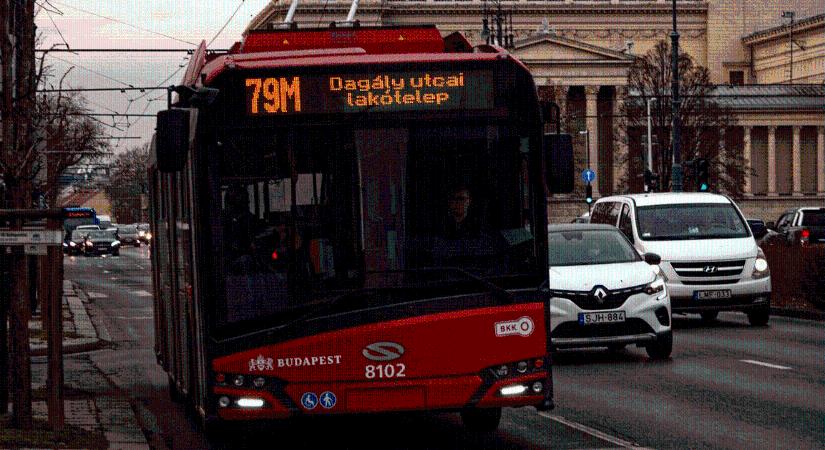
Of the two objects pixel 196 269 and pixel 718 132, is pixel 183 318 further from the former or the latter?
pixel 718 132

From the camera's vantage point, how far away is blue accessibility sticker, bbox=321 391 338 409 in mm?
10195

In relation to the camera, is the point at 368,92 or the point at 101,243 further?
the point at 101,243

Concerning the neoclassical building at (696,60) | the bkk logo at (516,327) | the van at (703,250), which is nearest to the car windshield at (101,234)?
the neoclassical building at (696,60)

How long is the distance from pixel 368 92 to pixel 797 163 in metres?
105

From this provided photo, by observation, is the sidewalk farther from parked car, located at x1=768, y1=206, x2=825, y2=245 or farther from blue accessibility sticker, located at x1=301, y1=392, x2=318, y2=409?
parked car, located at x1=768, y1=206, x2=825, y2=245

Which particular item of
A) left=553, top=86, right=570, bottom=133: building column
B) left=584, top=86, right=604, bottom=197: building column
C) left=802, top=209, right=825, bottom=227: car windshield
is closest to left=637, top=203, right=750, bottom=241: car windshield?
left=802, top=209, right=825, bottom=227: car windshield

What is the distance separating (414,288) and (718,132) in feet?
246

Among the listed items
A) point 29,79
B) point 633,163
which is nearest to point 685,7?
point 633,163

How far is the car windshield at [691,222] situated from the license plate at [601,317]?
6295 mm

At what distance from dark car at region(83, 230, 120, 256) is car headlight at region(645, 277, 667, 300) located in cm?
7391

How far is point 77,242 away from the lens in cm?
9431

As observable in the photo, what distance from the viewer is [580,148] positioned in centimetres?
11025

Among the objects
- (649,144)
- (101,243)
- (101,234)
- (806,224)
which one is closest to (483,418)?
(806,224)

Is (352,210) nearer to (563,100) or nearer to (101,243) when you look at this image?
(101,243)
